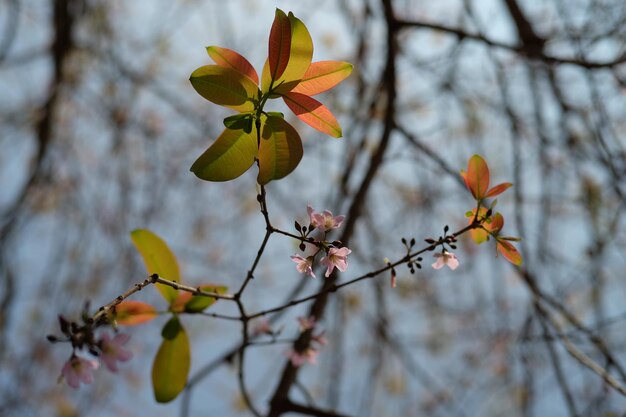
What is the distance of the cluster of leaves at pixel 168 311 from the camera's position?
0.78m

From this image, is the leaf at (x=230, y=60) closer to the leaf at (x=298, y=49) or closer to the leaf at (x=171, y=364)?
the leaf at (x=298, y=49)

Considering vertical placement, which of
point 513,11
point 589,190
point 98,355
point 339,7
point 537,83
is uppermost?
point 339,7

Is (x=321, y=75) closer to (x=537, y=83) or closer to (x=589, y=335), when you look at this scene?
(x=589, y=335)

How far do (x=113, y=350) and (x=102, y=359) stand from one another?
2 centimetres

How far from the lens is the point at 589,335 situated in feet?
3.87

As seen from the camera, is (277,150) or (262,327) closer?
(277,150)

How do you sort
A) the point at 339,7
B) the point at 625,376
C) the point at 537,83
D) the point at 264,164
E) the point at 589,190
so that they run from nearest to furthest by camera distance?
the point at 264,164 < the point at 625,376 < the point at 589,190 < the point at 537,83 < the point at 339,7

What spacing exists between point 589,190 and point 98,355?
1.80 m

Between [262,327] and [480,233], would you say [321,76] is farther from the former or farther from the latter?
[262,327]

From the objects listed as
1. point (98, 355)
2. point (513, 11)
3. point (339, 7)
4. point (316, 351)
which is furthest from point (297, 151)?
point (339, 7)

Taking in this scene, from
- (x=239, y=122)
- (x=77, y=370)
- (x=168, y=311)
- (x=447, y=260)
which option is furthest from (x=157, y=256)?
(x=447, y=260)

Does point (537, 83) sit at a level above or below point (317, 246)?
above

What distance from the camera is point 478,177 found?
66 cm

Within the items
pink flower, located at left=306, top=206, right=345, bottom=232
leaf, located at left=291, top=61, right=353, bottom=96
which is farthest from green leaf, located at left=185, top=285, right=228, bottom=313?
leaf, located at left=291, top=61, right=353, bottom=96
